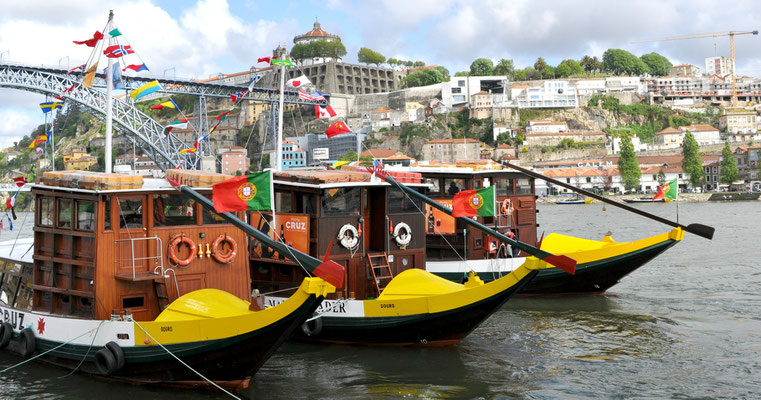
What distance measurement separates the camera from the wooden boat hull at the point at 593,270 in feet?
60.9

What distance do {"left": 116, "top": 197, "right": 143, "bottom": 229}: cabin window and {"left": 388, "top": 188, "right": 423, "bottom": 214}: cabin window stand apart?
15.8 feet

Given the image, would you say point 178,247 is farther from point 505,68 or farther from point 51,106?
point 505,68

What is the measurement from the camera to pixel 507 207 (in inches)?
785

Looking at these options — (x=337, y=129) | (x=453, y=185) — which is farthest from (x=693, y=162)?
(x=337, y=129)

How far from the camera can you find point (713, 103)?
142875 millimetres

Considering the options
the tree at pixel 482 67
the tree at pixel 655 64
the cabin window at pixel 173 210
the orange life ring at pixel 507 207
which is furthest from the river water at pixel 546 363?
the tree at pixel 655 64

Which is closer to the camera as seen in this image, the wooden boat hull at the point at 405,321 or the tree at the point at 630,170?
the wooden boat hull at the point at 405,321

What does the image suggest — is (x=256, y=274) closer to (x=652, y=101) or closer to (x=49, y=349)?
(x=49, y=349)

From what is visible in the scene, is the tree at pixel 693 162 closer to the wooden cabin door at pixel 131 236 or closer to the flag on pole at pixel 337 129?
the flag on pole at pixel 337 129

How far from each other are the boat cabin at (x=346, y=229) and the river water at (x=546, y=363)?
1447 millimetres

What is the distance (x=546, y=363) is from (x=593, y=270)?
250 inches

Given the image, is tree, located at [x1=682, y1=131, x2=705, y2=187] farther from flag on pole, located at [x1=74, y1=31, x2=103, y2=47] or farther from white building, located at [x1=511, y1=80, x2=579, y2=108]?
flag on pole, located at [x1=74, y1=31, x2=103, y2=47]

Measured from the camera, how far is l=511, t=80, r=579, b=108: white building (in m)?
121

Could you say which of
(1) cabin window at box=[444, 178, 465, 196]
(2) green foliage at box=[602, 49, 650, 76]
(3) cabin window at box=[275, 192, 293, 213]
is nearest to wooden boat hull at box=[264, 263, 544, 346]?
(3) cabin window at box=[275, 192, 293, 213]
